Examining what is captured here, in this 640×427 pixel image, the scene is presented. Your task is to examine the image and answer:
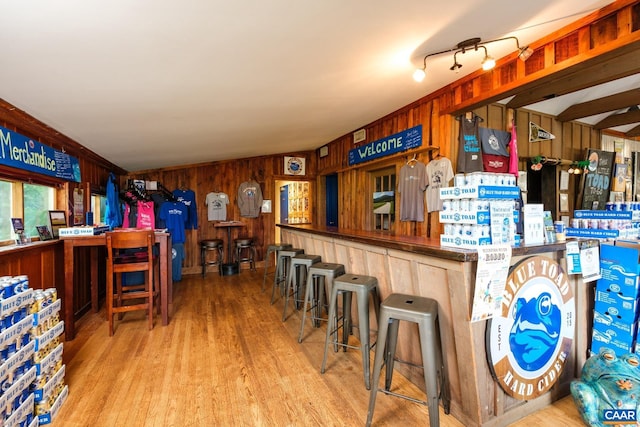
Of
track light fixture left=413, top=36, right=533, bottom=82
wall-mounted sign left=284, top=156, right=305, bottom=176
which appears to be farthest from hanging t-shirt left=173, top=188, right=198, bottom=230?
track light fixture left=413, top=36, right=533, bottom=82

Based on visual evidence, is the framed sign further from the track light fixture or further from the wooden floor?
the track light fixture

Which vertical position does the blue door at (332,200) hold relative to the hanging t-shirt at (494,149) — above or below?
below

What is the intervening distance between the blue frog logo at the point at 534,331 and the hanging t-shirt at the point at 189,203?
5565 mm

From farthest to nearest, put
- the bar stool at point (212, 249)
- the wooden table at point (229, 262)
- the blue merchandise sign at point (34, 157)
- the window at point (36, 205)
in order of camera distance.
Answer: the wooden table at point (229, 262) → the bar stool at point (212, 249) → the window at point (36, 205) → the blue merchandise sign at point (34, 157)

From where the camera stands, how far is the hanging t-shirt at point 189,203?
231 inches

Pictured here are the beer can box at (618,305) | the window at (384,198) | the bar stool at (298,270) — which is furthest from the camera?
the window at (384,198)

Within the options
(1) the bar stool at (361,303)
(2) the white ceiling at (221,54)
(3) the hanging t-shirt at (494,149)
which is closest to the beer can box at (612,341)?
(1) the bar stool at (361,303)

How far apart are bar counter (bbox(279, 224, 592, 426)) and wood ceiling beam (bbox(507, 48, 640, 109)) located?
5.19 feet

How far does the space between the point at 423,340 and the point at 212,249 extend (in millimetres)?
5098

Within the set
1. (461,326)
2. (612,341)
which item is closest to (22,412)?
(461,326)

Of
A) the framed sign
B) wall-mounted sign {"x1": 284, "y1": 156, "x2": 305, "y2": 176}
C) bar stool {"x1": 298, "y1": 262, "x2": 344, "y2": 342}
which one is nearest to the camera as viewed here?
bar stool {"x1": 298, "y1": 262, "x2": 344, "y2": 342}

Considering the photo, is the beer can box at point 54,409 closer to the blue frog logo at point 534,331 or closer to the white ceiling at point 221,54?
the white ceiling at point 221,54

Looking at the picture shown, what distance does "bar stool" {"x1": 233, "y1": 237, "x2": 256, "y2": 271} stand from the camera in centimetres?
595

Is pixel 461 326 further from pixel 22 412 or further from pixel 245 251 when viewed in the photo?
pixel 245 251
